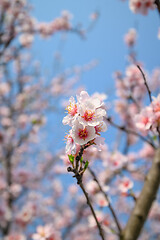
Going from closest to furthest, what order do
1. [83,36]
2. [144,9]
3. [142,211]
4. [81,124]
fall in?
[81,124] < [142,211] < [144,9] < [83,36]

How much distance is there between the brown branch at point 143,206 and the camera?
56.4 inches

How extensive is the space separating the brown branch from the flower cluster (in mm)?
904

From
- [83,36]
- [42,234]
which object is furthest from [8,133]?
[42,234]

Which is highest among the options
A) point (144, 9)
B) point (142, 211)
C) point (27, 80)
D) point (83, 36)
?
point (27, 80)

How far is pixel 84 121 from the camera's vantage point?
33.8 inches

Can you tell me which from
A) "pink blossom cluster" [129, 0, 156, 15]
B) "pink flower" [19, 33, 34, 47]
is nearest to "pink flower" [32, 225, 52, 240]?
"pink blossom cluster" [129, 0, 156, 15]

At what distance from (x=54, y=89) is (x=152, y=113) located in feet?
27.3

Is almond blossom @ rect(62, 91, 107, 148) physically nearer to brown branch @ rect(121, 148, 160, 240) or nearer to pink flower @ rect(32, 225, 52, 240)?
brown branch @ rect(121, 148, 160, 240)

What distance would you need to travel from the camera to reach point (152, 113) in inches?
51.6

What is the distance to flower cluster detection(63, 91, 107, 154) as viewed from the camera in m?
0.85

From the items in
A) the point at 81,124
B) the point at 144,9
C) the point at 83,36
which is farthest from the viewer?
the point at 83,36

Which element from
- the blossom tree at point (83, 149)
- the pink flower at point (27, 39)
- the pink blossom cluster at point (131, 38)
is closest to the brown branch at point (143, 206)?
the blossom tree at point (83, 149)

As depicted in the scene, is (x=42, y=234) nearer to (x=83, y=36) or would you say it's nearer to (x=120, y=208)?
(x=83, y=36)

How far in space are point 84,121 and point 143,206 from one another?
103 centimetres
